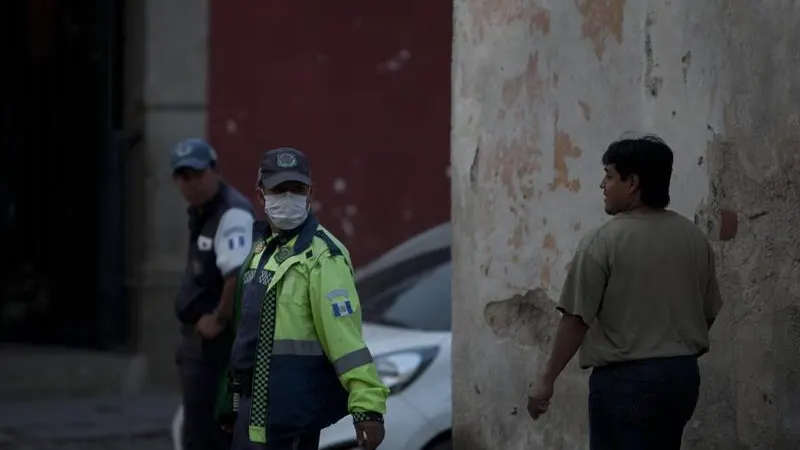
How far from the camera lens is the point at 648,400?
510 cm

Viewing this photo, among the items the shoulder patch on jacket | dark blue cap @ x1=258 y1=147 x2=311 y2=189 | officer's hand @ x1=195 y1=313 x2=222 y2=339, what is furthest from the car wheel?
dark blue cap @ x1=258 y1=147 x2=311 y2=189

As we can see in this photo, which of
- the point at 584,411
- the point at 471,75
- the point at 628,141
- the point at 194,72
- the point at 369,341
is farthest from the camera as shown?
the point at 194,72

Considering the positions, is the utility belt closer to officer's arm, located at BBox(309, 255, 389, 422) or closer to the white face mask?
officer's arm, located at BBox(309, 255, 389, 422)

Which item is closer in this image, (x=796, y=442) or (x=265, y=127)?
(x=796, y=442)

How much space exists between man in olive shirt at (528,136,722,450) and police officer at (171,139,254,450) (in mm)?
2073

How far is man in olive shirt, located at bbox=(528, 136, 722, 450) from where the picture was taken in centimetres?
511

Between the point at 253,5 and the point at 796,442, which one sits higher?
the point at 253,5

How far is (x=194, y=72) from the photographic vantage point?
11.3 metres

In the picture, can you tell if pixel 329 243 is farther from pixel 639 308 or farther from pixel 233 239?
pixel 233 239

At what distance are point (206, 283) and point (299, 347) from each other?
1835 mm

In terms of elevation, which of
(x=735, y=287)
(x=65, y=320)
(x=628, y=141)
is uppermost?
(x=628, y=141)

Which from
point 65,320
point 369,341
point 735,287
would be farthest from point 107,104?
point 735,287

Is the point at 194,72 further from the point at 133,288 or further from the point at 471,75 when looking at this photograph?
the point at 471,75

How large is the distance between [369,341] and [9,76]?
513 cm
